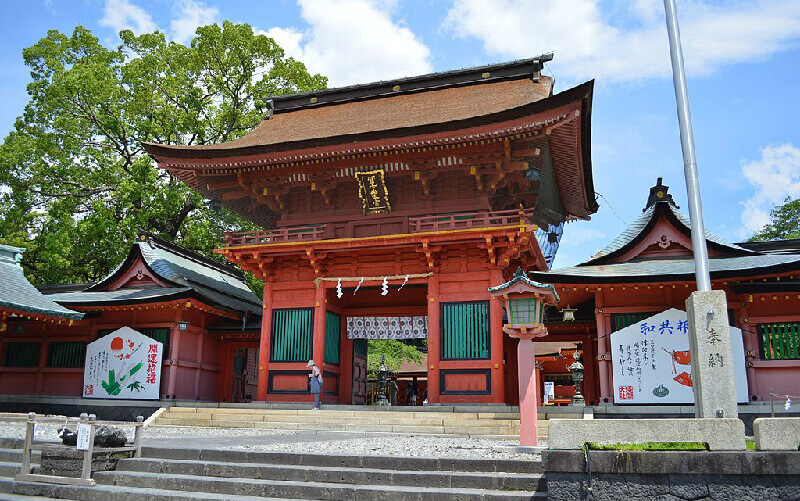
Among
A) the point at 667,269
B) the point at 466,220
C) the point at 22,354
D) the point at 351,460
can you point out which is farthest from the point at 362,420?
the point at 22,354

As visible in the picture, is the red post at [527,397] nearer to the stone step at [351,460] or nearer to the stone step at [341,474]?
the stone step at [351,460]

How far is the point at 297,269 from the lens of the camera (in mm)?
18734

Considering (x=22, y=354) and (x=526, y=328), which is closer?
(x=526, y=328)

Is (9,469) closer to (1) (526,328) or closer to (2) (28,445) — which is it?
(2) (28,445)

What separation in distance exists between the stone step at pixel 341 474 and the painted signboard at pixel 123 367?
438 inches

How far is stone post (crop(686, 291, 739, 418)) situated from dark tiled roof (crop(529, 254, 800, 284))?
6987 millimetres

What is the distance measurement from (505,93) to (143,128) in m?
16.6

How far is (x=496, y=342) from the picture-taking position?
16.1 meters

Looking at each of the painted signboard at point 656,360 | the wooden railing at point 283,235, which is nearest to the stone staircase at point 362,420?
the painted signboard at point 656,360

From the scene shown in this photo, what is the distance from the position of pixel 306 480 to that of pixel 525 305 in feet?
14.5

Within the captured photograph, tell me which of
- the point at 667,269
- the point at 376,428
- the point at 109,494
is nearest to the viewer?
the point at 109,494

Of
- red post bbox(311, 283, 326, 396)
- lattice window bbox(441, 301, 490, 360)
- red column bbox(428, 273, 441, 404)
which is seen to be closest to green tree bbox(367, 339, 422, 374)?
red post bbox(311, 283, 326, 396)

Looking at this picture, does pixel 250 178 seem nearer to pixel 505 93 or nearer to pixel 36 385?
pixel 505 93

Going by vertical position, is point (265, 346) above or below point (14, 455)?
above
